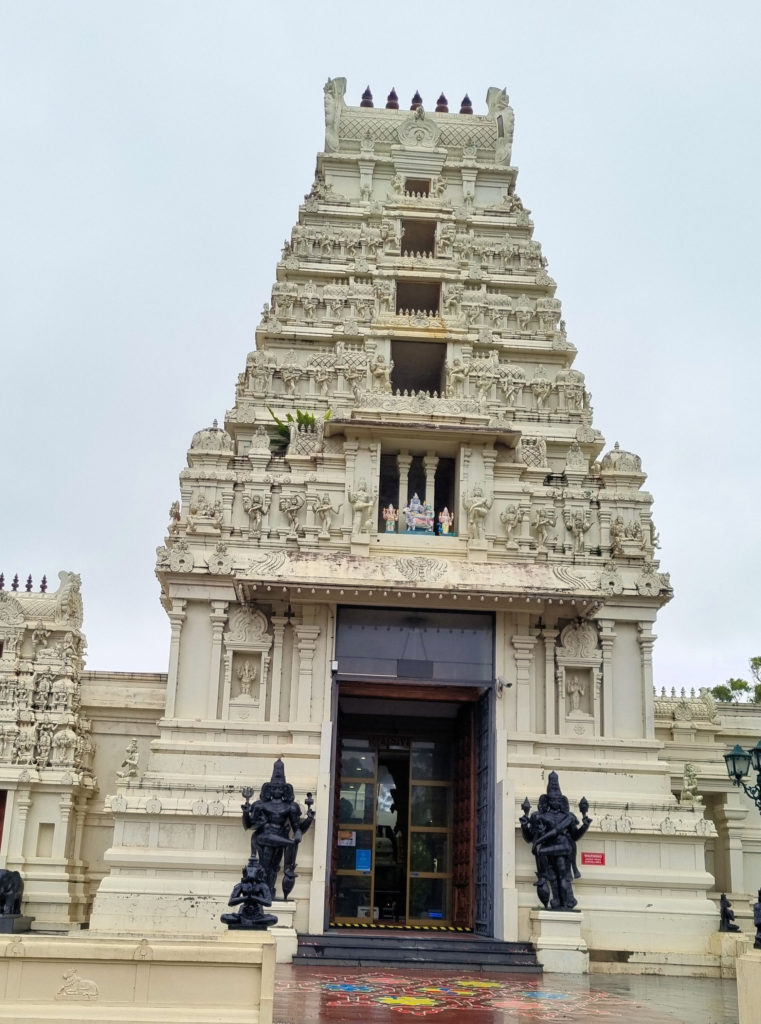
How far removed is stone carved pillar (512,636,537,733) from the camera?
76.4ft

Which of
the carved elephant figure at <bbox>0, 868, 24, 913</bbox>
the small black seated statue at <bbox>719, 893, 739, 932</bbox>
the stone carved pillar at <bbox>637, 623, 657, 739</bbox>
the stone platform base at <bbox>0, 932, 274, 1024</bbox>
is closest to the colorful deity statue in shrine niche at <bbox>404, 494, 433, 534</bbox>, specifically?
the stone carved pillar at <bbox>637, 623, 657, 739</bbox>

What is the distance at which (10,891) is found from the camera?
77.2ft

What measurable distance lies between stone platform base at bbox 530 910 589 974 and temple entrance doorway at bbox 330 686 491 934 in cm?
298

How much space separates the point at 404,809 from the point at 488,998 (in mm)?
10530

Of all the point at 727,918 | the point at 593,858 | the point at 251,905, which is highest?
the point at 593,858

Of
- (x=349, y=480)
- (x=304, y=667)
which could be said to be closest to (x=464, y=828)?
(x=304, y=667)

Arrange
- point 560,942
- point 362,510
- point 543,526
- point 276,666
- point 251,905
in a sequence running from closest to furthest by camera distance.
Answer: point 251,905 → point 560,942 → point 276,666 → point 362,510 → point 543,526

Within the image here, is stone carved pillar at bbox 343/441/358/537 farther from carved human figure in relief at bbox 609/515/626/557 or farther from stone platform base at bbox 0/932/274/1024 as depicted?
stone platform base at bbox 0/932/274/1024

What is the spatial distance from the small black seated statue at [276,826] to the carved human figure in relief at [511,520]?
746cm

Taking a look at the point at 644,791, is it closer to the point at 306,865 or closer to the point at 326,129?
the point at 306,865

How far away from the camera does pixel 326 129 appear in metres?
34.9

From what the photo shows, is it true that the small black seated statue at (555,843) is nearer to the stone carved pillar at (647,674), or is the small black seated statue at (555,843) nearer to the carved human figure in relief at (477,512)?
the stone carved pillar at (647,674)

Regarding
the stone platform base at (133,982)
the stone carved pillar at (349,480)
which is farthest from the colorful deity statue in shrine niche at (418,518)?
the stone platform base at (133,982)

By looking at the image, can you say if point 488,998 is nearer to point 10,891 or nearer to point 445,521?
point 445,521
